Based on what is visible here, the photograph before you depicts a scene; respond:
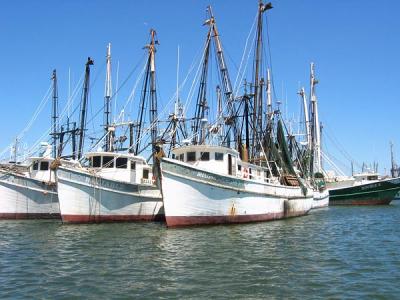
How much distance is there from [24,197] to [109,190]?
9.27 meters

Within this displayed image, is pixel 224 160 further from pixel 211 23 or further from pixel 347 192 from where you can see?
pixel 347 192

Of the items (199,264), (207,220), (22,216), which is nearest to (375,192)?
(207,220)

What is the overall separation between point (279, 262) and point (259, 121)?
24.4m

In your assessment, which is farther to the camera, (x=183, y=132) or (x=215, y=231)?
(x=183, y=132)

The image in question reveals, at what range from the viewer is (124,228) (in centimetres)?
2731

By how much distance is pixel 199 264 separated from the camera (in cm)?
1558

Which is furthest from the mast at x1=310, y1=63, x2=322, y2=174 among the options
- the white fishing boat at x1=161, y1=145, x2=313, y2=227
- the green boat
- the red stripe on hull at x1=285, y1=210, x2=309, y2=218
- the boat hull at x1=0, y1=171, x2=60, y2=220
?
the boat hull at x1=0, y1=171, x2=60, y2=220

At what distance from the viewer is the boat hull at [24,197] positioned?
1400 inches

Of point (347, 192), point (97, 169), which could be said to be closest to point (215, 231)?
point (97, 169)

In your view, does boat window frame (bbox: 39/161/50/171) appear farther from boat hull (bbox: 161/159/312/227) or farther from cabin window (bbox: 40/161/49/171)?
boat hull (bbox: 161/159/312/227)

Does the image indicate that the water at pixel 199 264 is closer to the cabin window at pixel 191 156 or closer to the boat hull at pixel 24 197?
the cabin window at pixel 191 156

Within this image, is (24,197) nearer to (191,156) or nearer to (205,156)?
(191,156)

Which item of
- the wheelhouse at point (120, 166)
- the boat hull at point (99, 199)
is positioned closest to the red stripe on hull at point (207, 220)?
the boat hull at point (99, 199)

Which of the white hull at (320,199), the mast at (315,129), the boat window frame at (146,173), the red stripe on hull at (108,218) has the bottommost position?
the red stripe on hull at (108,218)
